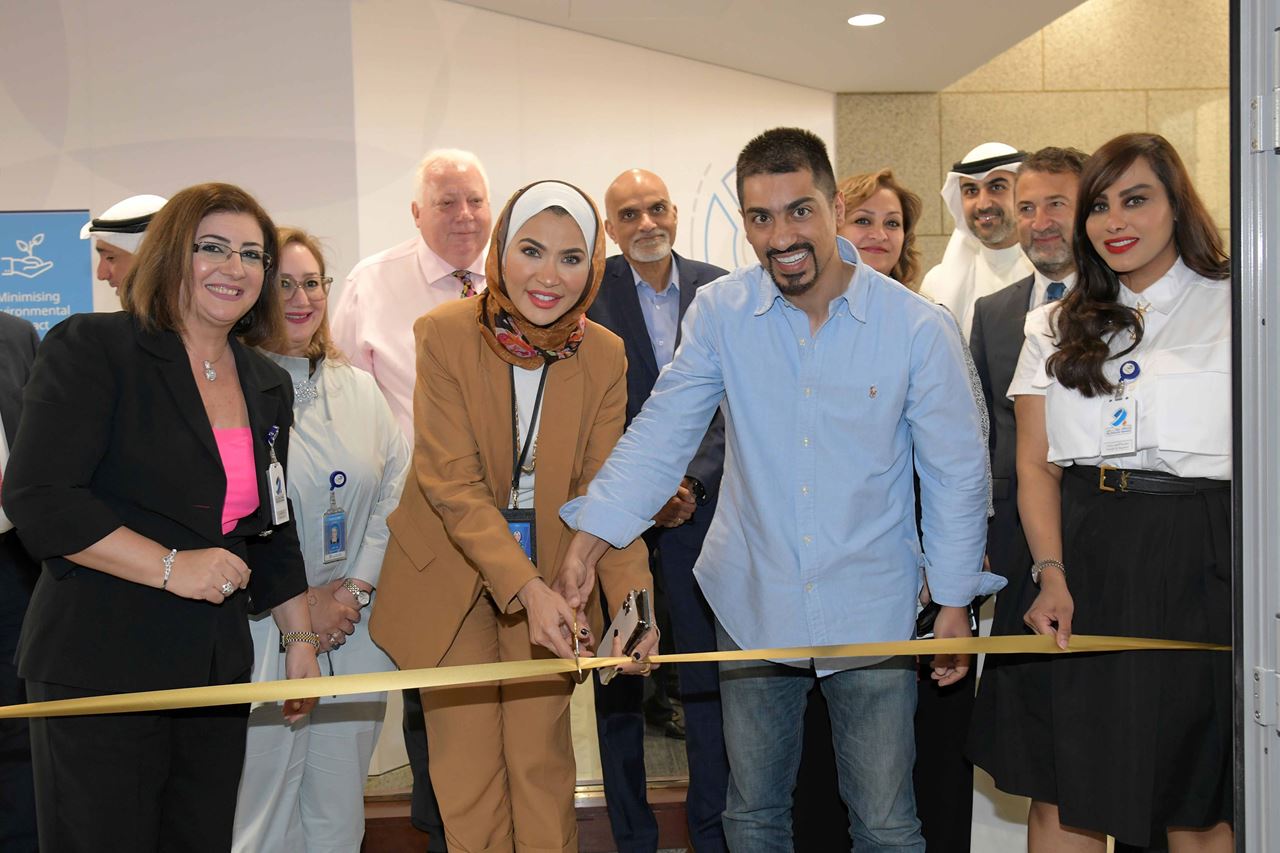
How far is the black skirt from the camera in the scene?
8.08 ft

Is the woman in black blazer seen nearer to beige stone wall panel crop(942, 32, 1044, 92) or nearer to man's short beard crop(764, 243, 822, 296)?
man's short beard crop(764, 243, 822, 296)

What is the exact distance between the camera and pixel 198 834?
2.51 m

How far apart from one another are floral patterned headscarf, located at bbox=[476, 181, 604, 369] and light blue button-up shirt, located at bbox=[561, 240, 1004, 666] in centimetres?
40

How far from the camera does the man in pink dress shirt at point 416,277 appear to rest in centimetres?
413

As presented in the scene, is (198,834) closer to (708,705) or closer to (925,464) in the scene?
(708,705)

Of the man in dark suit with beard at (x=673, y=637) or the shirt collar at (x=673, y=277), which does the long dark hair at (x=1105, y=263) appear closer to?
the man in dark suit with beard at (x=673, y=637)

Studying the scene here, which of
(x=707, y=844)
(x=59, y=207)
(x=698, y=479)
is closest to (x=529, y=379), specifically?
(x=698, y=479)

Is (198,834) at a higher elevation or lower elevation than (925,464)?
lower

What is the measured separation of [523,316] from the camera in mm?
2746

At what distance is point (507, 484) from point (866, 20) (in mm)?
3958

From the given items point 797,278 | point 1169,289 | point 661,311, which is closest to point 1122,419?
point 1169,289

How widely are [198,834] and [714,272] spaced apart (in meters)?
2.46

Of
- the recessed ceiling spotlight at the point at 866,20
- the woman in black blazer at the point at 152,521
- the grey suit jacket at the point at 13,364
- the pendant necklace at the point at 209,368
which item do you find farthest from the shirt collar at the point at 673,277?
the recessed ceiling spotlight at the point at 866,20

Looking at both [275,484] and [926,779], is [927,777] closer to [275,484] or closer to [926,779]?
[926,779]
